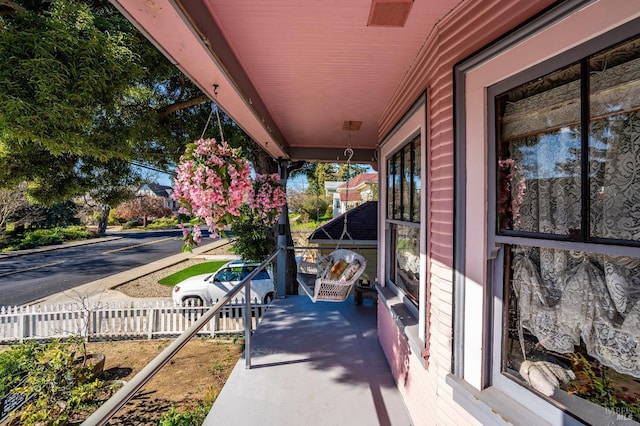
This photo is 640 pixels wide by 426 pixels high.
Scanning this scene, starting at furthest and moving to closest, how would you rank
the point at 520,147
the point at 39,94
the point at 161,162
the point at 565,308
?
1. the point at 161,162
2. the point at 39,94
3. the point at 520,147
4. the point at 565,308

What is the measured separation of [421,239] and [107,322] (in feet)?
24.9

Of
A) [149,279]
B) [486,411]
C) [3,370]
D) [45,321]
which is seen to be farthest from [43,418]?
[149,279]

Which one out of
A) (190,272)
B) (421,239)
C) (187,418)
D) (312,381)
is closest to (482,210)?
(421,239)

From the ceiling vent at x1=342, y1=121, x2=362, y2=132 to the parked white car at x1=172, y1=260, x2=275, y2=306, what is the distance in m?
4.72

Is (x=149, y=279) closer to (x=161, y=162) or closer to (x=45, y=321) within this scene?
(x=45, y=321)

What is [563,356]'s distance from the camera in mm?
1110

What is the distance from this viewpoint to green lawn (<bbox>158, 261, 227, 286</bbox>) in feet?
37.4

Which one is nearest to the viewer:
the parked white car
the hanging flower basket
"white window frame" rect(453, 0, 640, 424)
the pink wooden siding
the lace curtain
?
the lace curtain

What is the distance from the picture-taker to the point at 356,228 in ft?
26.5

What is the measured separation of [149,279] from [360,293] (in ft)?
32.4

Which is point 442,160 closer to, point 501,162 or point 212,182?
point 501,162

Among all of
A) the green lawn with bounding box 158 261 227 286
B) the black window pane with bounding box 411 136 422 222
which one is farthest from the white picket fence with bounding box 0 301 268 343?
the black window pane with bounding box 411 136 422 222

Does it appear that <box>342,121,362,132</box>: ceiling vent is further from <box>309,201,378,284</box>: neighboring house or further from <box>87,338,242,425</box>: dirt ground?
<box>87,338,242,425</box>: dirt ground

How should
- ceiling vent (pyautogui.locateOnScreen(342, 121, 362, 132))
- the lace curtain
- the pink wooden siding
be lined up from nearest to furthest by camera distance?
the lace curtain, the pink wooden siding, ceiling vent (pyautogui.locateOnScreen(342, 121, 362, 132))
